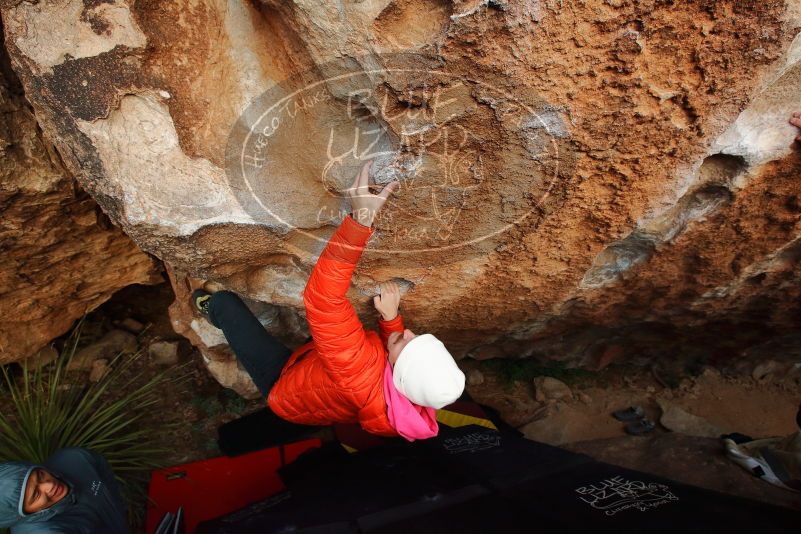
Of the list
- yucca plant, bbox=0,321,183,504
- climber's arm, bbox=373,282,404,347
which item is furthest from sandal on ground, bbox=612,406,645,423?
yucca plant, bbox=0,321,183,504

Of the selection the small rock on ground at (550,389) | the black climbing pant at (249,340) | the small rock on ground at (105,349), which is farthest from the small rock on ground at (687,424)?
the small rock on ground at (105,349)

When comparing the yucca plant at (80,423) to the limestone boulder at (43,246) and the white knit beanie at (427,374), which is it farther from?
the white knit beanie at (427,374)

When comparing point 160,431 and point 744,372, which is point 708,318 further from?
point 160,431

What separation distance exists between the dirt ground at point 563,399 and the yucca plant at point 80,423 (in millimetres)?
127

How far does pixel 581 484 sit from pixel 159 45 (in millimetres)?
2041

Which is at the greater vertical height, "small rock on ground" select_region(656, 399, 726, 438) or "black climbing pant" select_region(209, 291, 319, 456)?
"black climbing pant" select_region(209, 291, 319, 456)

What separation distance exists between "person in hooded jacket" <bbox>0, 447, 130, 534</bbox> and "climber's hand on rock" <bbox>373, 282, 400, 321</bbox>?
1.32 meters

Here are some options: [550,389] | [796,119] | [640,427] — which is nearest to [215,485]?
[550,389]

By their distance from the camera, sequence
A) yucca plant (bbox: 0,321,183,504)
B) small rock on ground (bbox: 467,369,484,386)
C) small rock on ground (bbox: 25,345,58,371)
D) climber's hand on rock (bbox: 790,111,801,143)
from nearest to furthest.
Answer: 1. climber's hand on rock (bbox: 790,111,801,143)
2. yucca plant (bbox: 0,321,183,504)
3. small rock on ground (bbox: 25,345,58,371)
4. small rock on ground (bbox: 467,369,484,386)

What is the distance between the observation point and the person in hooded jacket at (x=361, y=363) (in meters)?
1.43

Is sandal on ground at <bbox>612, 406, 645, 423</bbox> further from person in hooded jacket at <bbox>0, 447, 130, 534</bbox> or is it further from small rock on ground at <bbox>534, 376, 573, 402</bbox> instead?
person in hooded jacket at <bbox>0, 447, 130, 534</bbox>

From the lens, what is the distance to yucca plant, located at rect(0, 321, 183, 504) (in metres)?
2.47

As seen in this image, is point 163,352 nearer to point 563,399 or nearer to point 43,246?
point 43,246

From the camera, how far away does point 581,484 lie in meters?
1.88
